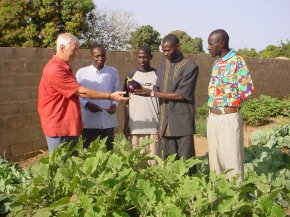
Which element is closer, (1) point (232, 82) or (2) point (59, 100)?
(1) point (232, 82)

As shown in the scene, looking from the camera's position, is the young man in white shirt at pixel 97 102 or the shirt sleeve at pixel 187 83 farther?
the young man in white shirt at pixel 97 102

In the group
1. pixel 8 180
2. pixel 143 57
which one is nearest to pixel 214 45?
pixel 143 57

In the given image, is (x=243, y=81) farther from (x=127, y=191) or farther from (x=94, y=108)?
(x=127, y=191)

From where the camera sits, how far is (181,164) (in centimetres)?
255

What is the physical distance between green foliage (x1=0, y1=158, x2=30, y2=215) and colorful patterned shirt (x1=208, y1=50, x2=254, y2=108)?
184cm

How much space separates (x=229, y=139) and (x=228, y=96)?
14.7 inches

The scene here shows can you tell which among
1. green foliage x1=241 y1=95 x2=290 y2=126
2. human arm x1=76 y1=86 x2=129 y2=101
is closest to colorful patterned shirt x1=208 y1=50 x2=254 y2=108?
human arm x1=76 y1=86 x2=129 y2=101

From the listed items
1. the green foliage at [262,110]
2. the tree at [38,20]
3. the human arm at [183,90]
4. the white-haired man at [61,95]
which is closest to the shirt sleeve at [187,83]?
the human arm at [183,90]

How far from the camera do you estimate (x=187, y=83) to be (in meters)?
3.92

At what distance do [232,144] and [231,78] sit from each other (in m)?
0.57

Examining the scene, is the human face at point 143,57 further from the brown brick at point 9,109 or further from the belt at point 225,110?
the brown brick at point 9,109

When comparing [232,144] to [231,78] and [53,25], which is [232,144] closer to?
[231,78]

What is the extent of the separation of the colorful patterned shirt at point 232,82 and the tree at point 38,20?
16.8 metres

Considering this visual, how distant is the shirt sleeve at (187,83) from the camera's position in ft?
12.9
